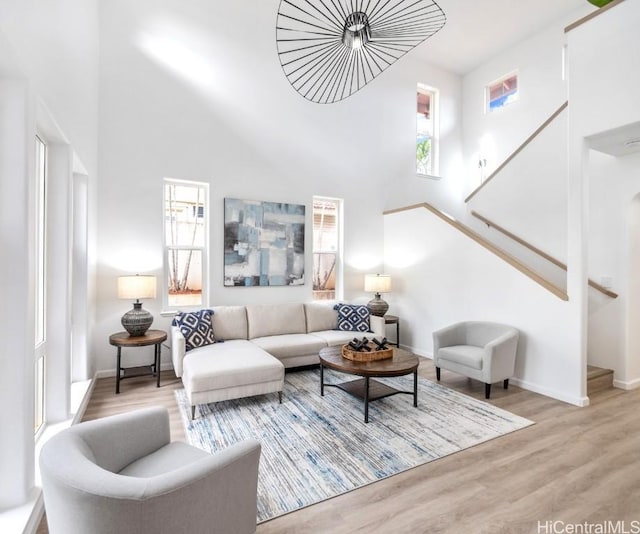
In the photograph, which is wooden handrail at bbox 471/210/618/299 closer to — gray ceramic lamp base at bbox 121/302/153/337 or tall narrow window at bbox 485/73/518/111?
tall narrow window at bbox 485/73/518/111

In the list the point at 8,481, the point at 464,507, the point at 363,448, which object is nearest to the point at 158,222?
the point at 8,481

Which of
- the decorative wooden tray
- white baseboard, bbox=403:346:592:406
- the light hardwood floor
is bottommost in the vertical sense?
the light hardwood floor

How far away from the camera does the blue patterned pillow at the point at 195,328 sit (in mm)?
4000

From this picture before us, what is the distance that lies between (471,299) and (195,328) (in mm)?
3495

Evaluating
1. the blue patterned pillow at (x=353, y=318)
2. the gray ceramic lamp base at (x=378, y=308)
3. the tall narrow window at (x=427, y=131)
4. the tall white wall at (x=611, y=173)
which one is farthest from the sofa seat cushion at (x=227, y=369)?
the tall narrow window at (x=427, y=131)

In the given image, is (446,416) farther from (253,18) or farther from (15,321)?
(253,18)

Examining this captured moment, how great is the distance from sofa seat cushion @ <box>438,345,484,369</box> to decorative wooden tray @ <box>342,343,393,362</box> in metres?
0.88

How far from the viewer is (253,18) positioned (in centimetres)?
502

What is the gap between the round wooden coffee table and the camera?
10.1 feet

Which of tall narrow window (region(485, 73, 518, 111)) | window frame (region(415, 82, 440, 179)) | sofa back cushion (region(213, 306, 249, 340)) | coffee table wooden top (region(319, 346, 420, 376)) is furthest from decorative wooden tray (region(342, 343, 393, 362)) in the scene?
tall narrow window (region(485, 73, 518, 111))

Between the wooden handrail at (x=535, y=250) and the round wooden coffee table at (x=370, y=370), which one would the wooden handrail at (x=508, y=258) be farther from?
the round wooden coffee table at (x=370, y=370)

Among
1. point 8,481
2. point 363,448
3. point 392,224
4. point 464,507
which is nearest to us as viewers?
point 8,481

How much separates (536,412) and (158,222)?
4682mm

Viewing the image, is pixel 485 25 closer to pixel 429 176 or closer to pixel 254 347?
pixel 429 176
